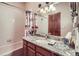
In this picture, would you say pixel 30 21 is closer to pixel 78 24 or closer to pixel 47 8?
pixel 47 8

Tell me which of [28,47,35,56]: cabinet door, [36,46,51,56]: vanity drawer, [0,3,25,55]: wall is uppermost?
[0,3,25,55]: wall

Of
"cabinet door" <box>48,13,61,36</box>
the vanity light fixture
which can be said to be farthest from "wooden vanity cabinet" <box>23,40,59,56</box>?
the vanity light fixture

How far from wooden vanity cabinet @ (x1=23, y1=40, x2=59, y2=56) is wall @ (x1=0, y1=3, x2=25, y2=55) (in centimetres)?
11

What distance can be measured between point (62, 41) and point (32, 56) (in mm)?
544

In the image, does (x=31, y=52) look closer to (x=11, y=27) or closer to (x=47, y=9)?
(x=11, y=27)

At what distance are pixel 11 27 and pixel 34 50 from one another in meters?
0.56

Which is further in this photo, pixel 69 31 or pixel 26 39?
pixel 26 39

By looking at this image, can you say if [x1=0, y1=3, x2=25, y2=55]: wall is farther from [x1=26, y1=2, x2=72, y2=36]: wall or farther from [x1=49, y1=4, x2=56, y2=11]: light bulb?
[x1=49, y1=4, x2=56, y2=11]: light bulb

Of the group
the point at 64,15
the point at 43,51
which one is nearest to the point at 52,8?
the point at 64,15

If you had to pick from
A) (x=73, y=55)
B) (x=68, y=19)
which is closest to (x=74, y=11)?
(x=68, y=19)

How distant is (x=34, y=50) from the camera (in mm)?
1582

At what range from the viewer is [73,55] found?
1.30 metres

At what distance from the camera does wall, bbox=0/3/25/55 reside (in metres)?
1.61

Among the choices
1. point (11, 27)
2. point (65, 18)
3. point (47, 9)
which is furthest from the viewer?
point (47, 9)
